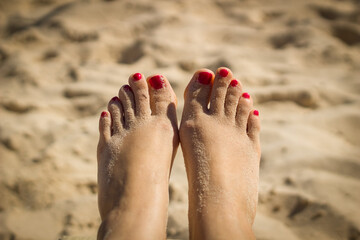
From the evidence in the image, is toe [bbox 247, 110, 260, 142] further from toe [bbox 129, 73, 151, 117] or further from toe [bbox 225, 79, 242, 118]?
toe [bbox 129, 73, 151, 117]

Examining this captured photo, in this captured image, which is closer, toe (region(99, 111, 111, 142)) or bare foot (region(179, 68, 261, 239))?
bare foot (region(179, 68, 261, 239))

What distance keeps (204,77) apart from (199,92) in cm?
7

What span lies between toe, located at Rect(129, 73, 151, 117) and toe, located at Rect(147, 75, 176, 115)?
2 centimetres

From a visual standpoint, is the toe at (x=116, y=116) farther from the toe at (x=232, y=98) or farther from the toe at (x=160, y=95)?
the toe at (x=232, y=98)

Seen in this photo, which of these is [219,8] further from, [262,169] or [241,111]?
[262,169]

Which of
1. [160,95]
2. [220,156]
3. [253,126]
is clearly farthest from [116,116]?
[253,126]

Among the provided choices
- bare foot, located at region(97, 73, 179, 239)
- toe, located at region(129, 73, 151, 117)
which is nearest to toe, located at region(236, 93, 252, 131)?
bare foot, located at region(97, 73, 179, 239)

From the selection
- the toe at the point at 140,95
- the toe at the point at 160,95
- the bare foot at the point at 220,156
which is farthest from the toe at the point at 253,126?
the toe at the point at 140,95

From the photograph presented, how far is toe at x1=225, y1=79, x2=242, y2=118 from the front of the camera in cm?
136

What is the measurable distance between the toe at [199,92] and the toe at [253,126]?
0.22 metres

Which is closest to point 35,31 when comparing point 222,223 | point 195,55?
point 195,55

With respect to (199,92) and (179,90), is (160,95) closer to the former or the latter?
(199,92)

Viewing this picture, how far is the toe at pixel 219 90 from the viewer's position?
52.9 inches

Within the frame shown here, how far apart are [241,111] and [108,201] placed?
72 centimetres
